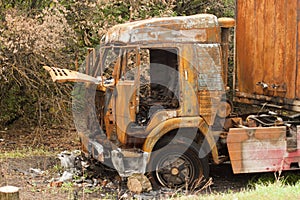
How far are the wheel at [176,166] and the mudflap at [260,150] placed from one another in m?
0.55

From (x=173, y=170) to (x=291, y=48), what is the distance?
2.73m

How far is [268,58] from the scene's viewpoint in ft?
30.6

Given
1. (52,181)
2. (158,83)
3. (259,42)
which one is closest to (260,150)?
(259,42)

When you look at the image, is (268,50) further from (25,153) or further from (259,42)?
(25,153)

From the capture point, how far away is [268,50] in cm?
929

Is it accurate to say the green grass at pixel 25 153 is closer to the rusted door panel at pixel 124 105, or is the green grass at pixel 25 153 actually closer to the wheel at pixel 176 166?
the rusted door panel at pixel 124 105

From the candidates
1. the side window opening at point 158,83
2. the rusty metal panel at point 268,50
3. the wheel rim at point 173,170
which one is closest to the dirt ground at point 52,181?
the wheel rim at point 173,170

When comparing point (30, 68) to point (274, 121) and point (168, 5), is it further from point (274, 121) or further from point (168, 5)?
point (274, 121)

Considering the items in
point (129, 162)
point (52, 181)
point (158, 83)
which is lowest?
point (52, 181)

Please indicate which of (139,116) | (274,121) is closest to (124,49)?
(139,116)

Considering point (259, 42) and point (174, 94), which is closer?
point (174, 94)

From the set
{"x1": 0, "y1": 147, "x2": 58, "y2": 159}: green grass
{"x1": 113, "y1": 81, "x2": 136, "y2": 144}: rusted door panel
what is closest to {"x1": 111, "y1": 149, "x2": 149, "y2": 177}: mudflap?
{"x1": 113, "y1": 81, "x2": 136, "y2": 144}: rusted door panel

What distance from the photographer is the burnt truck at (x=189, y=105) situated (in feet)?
27.9

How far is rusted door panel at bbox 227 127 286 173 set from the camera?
8.53 metres
